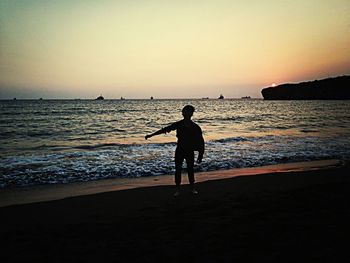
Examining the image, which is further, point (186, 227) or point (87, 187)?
point (87, 187)

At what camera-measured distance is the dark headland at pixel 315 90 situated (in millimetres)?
141375

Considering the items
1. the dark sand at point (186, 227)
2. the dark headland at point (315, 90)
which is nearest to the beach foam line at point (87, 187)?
the dark sand at point (186, 227)

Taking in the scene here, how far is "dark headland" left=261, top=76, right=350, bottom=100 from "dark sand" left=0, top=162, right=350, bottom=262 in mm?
158192

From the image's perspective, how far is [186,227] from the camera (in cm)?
462

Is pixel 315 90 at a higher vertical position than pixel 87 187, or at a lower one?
higher

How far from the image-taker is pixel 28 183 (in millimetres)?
8852

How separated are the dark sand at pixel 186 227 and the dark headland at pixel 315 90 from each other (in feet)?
519

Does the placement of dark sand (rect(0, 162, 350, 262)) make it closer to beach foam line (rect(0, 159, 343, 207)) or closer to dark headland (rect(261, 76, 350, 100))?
beach foam line (rect(0, 159, 343, 207))

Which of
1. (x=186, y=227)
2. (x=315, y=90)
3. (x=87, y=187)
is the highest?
(x=315, y=90)

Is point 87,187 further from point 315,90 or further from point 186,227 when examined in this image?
point 315,90

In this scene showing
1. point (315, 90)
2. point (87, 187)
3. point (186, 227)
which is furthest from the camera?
point (315, 90)

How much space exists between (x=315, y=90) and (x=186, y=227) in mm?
169100

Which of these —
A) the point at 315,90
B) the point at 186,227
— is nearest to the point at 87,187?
the point at 186,227

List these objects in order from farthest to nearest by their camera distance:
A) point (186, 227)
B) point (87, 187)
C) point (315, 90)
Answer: point (315, 90) < point (87, 187) < point (186, 227)
